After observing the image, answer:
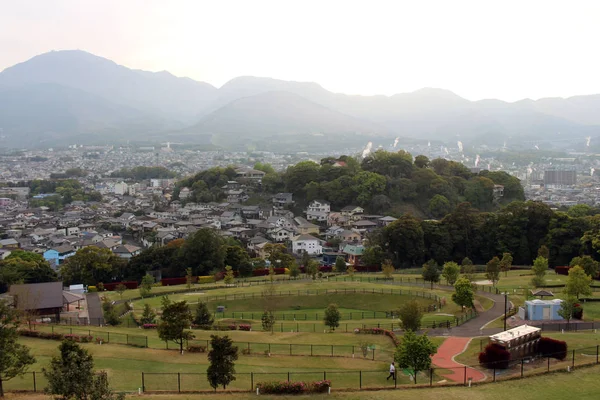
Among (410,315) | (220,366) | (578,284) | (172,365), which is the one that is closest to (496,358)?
(410,315)

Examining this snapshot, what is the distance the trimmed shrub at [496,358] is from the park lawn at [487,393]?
1.52 metres

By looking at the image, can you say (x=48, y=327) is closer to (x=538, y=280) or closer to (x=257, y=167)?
(x=538, y=280)

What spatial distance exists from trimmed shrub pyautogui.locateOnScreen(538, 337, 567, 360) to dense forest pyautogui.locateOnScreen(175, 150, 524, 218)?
6486cm

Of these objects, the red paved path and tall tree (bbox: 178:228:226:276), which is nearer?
the red paved path

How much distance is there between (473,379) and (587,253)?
40166 millimetres

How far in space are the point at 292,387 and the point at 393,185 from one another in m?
76.5

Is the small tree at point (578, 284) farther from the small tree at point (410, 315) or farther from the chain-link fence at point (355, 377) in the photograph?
the small tree at point (410, 315)

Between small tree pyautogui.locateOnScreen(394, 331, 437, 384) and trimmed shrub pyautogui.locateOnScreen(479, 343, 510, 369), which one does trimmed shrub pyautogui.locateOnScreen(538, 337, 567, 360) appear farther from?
small tree pyautogui.locateOnScreen(394, 331, 437, 384)

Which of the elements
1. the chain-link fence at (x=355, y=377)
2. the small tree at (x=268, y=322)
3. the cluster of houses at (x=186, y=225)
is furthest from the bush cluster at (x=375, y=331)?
the cluster of houses at (x=186, y=225)

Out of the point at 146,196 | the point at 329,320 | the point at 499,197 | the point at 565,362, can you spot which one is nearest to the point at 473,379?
the point at 565,362

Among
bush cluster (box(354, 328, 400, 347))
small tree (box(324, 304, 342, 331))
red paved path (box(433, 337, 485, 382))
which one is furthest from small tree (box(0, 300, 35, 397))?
bush cluster (box(354, 328, 400, 347))

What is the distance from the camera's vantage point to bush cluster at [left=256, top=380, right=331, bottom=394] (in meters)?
17.4

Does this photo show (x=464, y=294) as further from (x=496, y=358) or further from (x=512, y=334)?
(x=496, y=358)

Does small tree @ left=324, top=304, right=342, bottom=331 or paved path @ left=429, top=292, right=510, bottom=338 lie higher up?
small tree @ left=324, top=304, right=342, bottom=331
